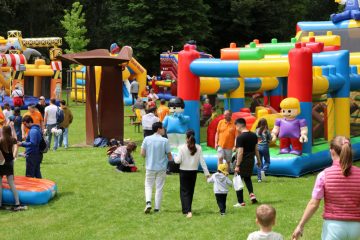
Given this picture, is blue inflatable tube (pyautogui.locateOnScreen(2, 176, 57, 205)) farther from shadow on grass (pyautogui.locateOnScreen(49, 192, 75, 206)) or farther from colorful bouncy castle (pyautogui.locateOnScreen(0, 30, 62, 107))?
colorful bouncy castle (pyautogui.locateOnScreen(0, 30, 62, 107))

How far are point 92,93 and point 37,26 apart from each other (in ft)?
117

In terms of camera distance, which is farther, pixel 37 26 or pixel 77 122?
pixel 37 26

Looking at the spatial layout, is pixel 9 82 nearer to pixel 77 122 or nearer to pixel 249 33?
pixel 77 122

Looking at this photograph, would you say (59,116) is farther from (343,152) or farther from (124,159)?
(343,152)

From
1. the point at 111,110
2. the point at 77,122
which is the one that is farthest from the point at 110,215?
the point at 77,122

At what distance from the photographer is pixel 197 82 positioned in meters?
15.4

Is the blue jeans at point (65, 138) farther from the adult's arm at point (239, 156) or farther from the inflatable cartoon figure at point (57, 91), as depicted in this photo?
the inflatable cartoon figure at point (57, 91)

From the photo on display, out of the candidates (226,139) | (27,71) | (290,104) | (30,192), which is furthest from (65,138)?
(27,71)

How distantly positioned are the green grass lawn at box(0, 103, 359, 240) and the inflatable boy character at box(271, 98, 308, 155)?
0.70 m

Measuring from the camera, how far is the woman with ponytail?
19.5ft

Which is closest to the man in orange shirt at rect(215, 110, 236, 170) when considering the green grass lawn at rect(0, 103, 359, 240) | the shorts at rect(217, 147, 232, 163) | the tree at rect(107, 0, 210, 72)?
the shorts at rect(217, 147, 232, 163)

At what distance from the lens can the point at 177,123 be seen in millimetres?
14578

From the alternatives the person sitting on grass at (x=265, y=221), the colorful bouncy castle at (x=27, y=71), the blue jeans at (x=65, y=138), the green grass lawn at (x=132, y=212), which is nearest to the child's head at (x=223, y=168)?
the green grass lawn at (x=132, y=212)

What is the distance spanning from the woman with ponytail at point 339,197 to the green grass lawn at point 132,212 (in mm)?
3236
